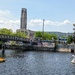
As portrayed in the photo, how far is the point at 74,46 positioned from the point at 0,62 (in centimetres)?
10264

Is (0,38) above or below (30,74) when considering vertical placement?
above

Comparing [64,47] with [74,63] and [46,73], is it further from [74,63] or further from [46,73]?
[46,73]

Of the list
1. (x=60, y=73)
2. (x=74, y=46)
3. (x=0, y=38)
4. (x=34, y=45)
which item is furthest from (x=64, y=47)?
(x=60, y=73)

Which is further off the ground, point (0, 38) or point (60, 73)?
point (0, 38)

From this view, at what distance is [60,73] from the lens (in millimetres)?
63562

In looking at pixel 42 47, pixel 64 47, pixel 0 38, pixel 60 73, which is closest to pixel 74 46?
pixel 64 47

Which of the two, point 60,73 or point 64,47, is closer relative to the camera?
point 60,73

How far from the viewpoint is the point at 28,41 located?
193 m

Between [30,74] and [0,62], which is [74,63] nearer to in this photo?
[0,62]

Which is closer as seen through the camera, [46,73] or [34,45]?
[46,73]

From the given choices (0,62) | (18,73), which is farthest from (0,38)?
(18,73)

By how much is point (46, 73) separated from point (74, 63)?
2626 centimetres

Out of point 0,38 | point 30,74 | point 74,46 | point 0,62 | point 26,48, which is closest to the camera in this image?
point 30,74

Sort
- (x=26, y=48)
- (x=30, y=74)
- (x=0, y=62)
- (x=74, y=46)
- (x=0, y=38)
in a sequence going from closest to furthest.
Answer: (x=30, y=74) < (x=0, y=62) < (x=0, y=38) < (x=74, y=46) < (x=26, y=48)
